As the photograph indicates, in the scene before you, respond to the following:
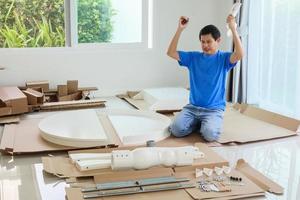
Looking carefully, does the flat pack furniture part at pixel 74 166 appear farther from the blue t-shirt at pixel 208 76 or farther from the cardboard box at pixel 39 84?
the cardboard box at pixel 39 84

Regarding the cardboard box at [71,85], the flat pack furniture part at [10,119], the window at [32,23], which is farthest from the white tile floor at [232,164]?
the window at [32,23]

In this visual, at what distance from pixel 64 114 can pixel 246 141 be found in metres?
1.36

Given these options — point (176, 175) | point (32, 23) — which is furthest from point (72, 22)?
point (176, 175)

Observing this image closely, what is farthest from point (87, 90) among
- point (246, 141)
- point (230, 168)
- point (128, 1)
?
point (230, 168)

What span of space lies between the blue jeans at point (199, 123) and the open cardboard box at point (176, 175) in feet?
1.17

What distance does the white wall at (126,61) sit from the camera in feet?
13.3

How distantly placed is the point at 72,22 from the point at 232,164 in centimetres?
245

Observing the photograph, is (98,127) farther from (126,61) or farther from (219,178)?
(126,61)

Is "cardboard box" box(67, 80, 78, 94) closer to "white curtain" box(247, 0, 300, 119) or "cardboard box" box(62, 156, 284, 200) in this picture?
"white curtain" box(247, 0, 300, 119)

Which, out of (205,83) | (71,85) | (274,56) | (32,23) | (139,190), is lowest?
(139,190)

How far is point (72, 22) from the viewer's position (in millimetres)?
4203

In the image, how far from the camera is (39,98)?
354 centimetres

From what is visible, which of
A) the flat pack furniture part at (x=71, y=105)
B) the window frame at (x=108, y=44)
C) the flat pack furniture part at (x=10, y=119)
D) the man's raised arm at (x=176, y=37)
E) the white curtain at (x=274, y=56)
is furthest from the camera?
the window frame at (x=108, y=44)

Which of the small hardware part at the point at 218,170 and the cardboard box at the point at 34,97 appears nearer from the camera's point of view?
the small hardware part at the point at 218,170
